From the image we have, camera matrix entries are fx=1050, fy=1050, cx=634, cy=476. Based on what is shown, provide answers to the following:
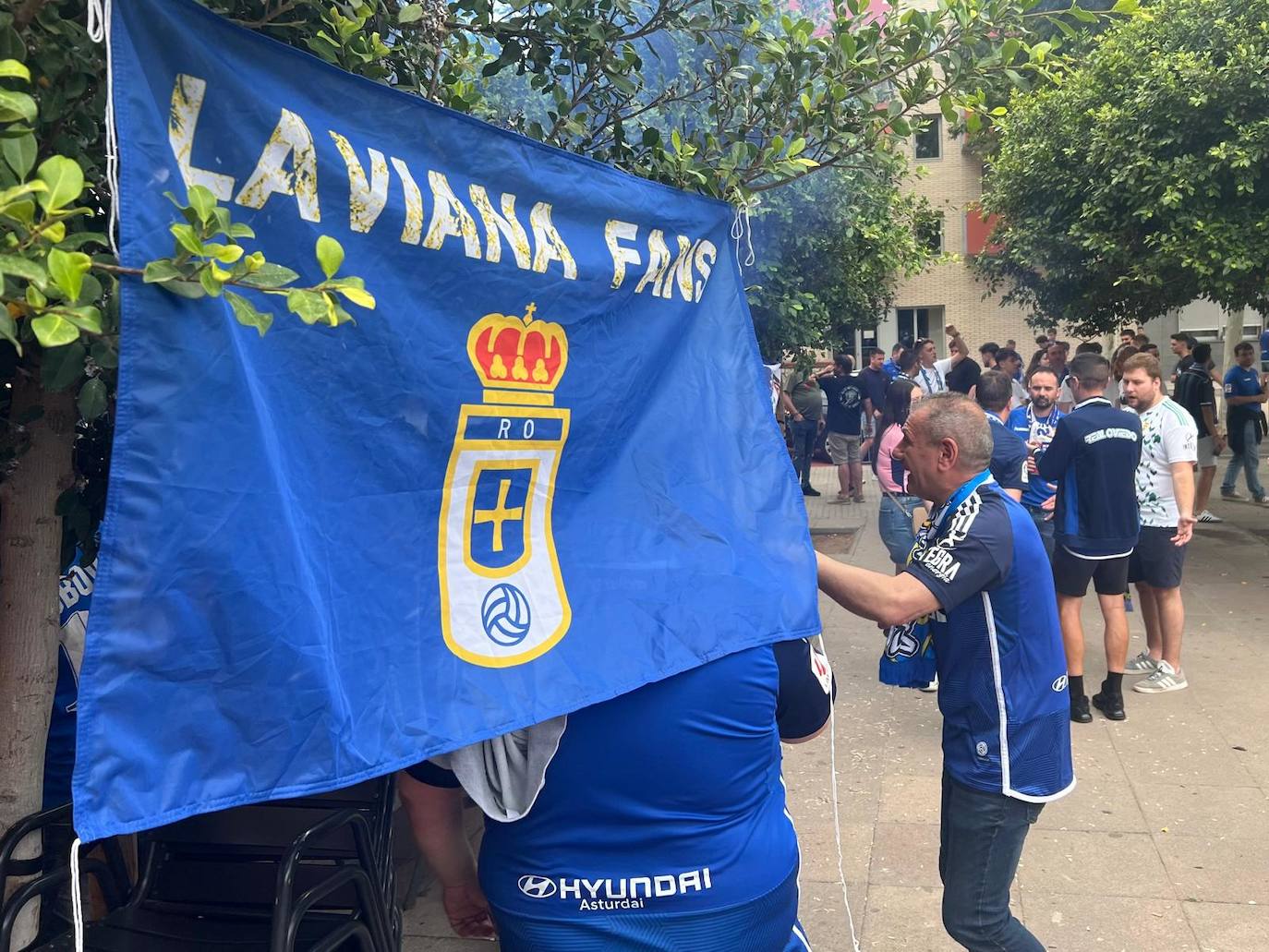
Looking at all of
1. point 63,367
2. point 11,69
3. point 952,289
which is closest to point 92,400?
point 63,367

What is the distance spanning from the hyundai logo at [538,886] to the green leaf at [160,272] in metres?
1.41

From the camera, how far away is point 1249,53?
7504 mm

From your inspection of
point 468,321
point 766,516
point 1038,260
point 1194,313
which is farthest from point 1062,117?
point 1194,313

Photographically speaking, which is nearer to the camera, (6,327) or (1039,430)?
(6,327)

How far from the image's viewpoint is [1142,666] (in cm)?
609

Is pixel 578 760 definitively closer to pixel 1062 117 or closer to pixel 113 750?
pixel 113 750

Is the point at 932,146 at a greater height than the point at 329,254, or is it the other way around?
the point at 932,146

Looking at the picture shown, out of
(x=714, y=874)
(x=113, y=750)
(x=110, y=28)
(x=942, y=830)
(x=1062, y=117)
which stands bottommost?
(x=942, y=830)

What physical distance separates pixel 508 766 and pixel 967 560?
126 centimetres

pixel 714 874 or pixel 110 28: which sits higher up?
pixel 110 28

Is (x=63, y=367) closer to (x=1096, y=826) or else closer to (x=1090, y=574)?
(x=1096, y=826)

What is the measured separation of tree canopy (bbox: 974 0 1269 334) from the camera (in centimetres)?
765

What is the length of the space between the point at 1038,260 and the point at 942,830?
7997mm

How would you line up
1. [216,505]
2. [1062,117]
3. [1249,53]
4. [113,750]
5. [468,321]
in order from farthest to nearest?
[1062,117] < [1249,53] < [468,321] < [216,505] < [113,750]
